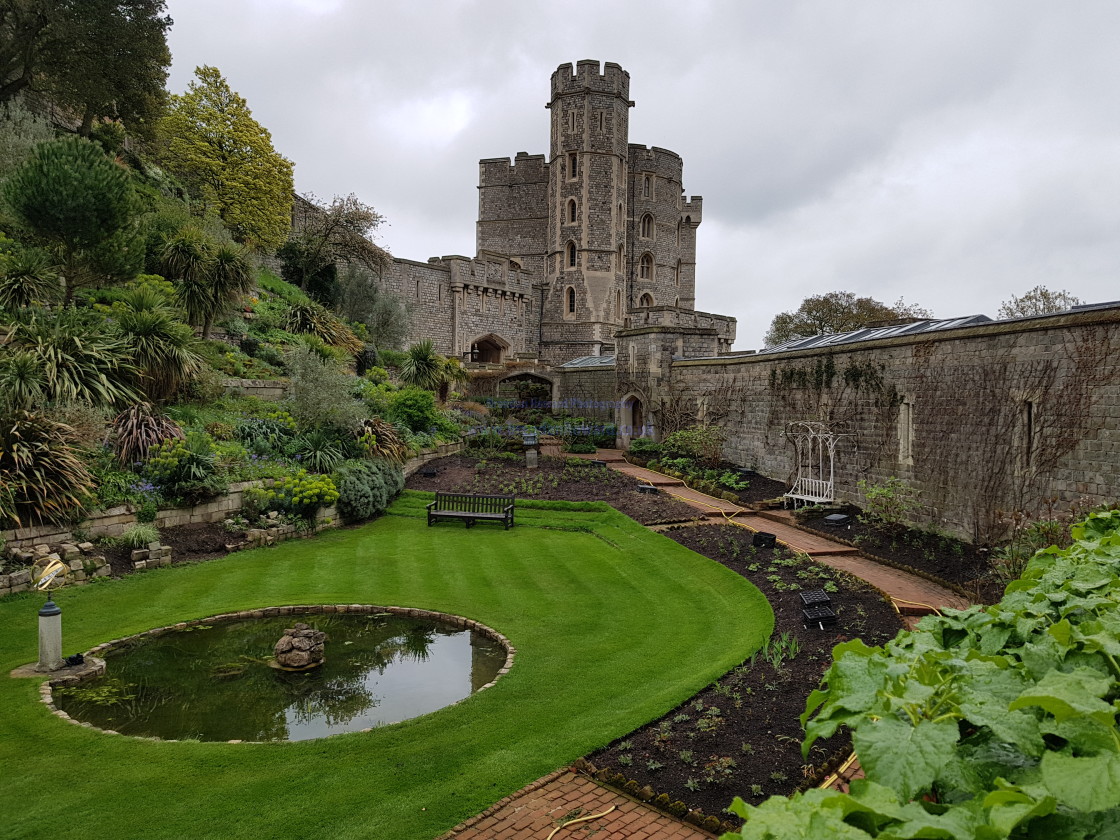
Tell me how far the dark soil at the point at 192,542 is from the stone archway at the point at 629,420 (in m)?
13.9

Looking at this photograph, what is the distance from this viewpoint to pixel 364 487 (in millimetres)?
13945

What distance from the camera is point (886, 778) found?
1431 mm

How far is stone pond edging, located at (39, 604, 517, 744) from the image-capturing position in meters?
6.18

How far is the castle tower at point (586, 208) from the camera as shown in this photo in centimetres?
3766

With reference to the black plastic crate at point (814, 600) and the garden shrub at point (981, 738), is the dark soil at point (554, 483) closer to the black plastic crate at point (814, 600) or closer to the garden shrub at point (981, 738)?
the black plastic crate at point (814, 600)

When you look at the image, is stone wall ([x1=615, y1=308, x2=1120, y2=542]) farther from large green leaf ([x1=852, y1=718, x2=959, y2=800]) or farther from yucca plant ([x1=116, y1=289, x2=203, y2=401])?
yucca plant ([x1=116, y1=289, x2=203, y2=401])

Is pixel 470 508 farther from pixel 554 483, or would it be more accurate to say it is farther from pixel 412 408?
pixel 412 408

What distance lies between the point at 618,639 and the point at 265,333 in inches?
703

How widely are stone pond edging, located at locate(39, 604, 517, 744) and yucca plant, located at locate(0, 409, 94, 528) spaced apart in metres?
3.15

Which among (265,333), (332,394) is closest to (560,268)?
(265,333)

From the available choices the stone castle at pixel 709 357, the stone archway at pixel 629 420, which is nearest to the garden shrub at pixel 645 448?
the stone castle at pixel 709 357

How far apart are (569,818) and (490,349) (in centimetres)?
3529

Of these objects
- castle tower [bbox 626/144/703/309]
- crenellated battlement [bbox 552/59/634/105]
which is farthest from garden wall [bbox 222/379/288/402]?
castle tower [bbox 626/144/703/309]

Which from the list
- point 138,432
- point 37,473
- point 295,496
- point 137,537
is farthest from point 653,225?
point 37,473
